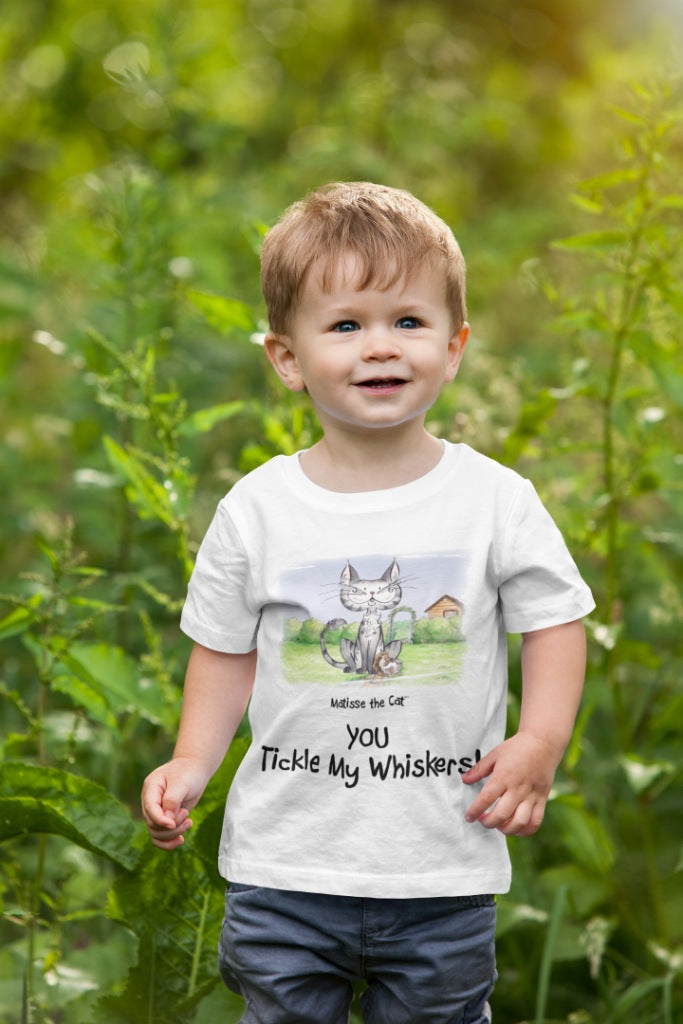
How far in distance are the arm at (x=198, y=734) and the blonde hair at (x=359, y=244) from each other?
495 mm

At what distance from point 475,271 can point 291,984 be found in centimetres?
382

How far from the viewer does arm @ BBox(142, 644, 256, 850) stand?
67.1 inches

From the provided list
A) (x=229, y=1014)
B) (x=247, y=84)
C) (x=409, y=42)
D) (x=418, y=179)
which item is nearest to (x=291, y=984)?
(x=229, y=1014)

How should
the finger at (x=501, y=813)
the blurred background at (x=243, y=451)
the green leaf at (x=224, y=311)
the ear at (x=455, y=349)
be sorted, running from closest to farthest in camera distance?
the finger at (x=501, y=813)
the ear at (x=455, y=349)
the blurred background at (x=243, y=451)
the green leaf at (x=224, y=311)

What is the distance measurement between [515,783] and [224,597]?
1.57 feet

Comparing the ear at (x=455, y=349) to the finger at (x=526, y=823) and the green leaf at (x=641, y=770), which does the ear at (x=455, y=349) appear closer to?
the finger at (x=526, y=823)

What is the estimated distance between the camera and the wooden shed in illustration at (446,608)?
1682mm

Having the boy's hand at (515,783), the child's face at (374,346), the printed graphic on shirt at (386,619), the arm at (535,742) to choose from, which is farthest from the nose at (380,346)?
the boy's hand at (515,783)

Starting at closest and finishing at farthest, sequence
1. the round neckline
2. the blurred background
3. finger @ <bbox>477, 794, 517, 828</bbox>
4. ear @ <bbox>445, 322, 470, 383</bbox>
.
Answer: finger @ <bbox>477, 794, 517, 828</bbox>
the round neckline
ear @ <bbox>445, 322, 470, 383</bbox>
the blurred background

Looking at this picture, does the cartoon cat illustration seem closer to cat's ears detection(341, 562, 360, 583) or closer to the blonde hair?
cat's ears detection(341, 562, 360, 583)

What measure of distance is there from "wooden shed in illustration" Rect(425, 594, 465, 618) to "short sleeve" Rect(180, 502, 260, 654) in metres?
0.26

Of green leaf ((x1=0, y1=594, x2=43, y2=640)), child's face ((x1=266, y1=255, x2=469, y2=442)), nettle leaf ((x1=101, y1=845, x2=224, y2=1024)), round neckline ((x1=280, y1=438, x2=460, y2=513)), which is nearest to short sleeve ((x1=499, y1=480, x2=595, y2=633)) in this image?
round neckline ((x1=280, y1=438, x2=460, y2=513))

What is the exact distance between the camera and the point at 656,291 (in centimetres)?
246

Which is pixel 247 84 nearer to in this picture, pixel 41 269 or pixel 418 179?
pixel 418 179
